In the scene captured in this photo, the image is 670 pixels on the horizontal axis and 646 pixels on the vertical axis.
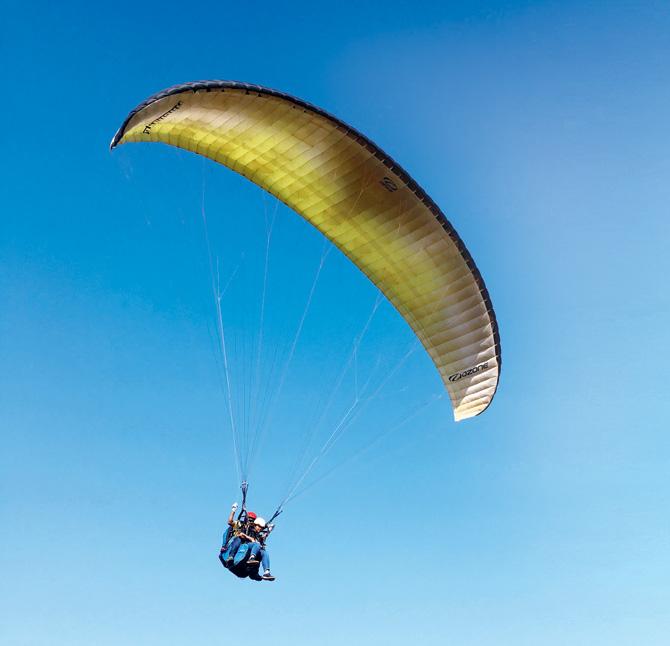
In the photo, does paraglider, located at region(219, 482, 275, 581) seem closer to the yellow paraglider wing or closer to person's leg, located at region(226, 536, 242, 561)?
person's leg, located at region(226, 536, 242, 561)

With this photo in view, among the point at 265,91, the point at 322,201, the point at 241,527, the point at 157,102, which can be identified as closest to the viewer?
the point at 157,102

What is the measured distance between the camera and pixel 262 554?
739 inches

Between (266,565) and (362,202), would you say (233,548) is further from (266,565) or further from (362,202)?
(362,202)

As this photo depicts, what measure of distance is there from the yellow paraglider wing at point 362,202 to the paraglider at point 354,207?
0.09 ft

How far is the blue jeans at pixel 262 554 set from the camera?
1856 centimetres

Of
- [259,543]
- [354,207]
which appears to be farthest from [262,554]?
[354,207]

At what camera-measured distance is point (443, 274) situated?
20.8m

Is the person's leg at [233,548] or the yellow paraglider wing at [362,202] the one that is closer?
the yellow paraglider wing at [362,202]

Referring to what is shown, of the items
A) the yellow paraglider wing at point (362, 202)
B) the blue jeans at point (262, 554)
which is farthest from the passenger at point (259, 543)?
the yellow paraglider wing at point (362, 202)

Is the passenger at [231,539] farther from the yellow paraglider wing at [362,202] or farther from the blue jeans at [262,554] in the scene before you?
the yellow paraglider wing at [362,202]

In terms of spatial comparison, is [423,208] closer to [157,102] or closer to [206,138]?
[206,138]

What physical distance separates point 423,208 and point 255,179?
430 cm

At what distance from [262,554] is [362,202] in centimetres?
865

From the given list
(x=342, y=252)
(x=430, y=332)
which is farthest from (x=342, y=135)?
(x=430, y=332)
